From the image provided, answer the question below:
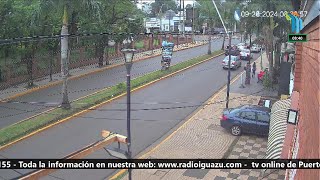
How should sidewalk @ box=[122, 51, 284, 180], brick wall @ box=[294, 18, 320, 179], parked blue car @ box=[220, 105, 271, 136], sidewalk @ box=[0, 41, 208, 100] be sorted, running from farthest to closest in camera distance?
sidewalk @ box=[0, 41, 208, 100]
parked blue car @ box=[220, 105, 271, 136]
sidewalk @ box=[122, 51, 284, 180]
brick wall @ box=[294, 18, 320, 179]

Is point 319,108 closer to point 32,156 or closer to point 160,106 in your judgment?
point 32,156

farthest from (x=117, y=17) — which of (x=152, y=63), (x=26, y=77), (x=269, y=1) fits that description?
(x=269, y=1)

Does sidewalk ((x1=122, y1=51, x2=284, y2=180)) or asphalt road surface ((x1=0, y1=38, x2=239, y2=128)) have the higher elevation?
asphalt road surface ((x1=0, y1=38, x2=239, y2=128))

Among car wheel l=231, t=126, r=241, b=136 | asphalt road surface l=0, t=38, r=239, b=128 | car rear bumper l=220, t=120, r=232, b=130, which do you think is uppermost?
asphalt road surface l=0, t=38, r=239, b=128

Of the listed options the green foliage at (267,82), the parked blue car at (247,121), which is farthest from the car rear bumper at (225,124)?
the green foliage at (267,82)

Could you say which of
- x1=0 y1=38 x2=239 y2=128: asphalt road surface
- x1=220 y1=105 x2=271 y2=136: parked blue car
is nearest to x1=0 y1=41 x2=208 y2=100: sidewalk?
x1=0 y1=38 x2=239 y2=128: asphalt road surface

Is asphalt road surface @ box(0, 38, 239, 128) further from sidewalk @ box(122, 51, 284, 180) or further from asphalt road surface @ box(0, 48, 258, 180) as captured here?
sidewalk @ box(122, 51, 284, 180)

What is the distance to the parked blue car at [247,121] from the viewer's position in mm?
15680

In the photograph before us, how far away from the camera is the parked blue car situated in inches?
617

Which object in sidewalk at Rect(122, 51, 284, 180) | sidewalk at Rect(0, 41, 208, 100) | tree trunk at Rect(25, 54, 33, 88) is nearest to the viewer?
sidewalk at Rect(122, 51, 284, 180)

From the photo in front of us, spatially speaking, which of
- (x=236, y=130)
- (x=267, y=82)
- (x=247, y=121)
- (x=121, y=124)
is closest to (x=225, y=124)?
(x=236, y=130)

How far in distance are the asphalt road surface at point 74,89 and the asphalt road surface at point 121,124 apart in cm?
259

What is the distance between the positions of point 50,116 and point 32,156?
4391mm

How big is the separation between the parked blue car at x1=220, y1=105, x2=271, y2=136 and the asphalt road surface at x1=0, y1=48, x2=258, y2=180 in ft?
9.24
